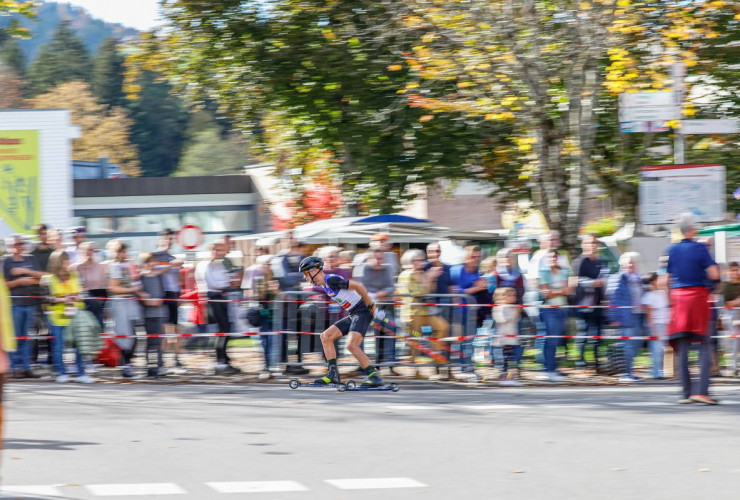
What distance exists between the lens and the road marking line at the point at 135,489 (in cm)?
699

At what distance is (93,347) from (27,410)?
116 inches

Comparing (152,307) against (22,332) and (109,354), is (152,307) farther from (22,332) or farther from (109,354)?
(22,332)

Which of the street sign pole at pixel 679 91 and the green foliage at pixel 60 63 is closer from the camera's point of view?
the street sign pole at pixel 679 91

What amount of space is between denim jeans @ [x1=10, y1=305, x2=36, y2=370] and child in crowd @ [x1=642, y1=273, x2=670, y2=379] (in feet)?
25.2

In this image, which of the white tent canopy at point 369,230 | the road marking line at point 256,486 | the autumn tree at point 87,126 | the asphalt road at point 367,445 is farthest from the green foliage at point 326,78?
the autumn tree at point 87,126

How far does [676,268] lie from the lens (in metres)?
11.8

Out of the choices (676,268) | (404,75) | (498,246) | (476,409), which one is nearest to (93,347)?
(476,409)

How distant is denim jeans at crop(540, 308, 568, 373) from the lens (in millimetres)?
14383

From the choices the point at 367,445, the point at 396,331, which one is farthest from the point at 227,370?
the point at 367,445

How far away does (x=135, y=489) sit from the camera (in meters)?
7.11

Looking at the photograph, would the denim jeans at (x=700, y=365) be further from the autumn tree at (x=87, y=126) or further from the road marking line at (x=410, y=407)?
the autumn tree at (x=87, y=126)

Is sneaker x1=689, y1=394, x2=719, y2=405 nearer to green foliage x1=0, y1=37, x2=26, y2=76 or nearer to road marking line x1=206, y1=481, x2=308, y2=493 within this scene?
road marking line x1=206, y1=481, x2=308, y2=493

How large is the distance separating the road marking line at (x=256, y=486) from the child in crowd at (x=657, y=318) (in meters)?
8.24

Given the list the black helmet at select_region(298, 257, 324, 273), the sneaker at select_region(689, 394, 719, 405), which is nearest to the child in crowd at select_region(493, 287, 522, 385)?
the black helmet at select_region(298, 257, 324, 273)
